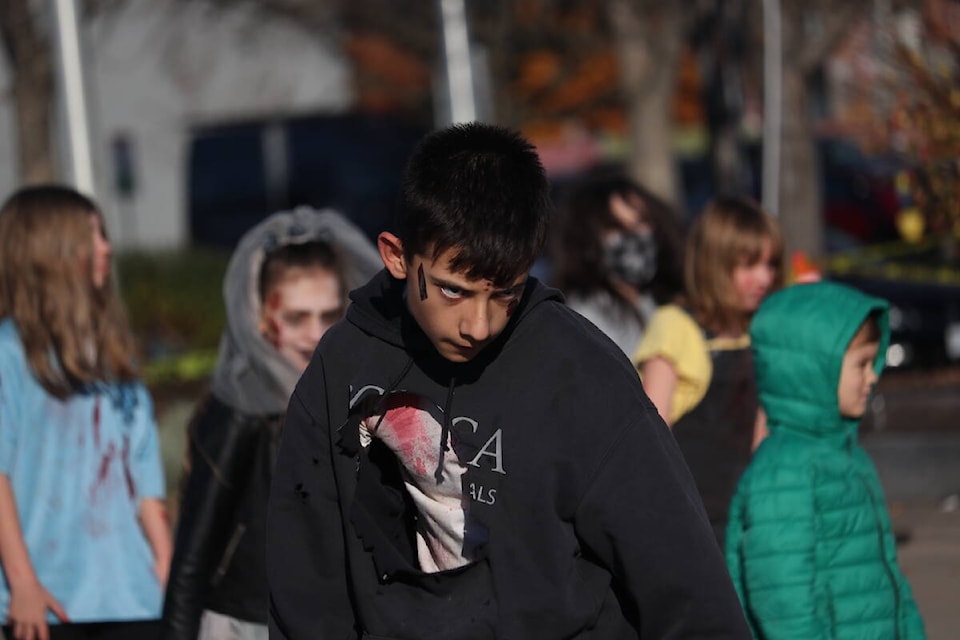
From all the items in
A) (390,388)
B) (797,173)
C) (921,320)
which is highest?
(797,173)

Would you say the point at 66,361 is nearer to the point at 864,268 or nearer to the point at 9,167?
the point at 864,268

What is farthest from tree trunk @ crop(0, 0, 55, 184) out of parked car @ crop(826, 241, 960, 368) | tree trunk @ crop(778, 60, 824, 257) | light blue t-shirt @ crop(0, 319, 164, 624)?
light blue t-shirt @ crop(0, 319, 164, 624)

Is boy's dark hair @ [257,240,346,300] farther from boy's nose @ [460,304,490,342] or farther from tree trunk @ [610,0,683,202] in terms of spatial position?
tree trunk @ [610,0,683,202]

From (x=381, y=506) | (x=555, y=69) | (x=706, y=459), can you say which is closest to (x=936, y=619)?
(x=706, y=459)

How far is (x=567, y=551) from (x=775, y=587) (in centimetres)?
130

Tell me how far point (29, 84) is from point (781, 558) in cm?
1113

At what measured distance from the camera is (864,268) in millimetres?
14086

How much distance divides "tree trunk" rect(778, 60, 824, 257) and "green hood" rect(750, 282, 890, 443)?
10.1m

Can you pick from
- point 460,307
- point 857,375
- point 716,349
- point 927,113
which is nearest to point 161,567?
point 716,349

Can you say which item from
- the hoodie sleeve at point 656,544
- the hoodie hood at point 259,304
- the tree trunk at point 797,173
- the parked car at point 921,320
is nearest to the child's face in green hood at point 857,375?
the hoodie hood at point 259,304

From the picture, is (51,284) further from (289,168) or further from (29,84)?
(289,168)

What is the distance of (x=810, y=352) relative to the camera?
12.6 ft

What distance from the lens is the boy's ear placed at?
2.57 metres

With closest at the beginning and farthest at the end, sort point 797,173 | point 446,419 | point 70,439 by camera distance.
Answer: point 446,419, point 70,439, point 797,173
